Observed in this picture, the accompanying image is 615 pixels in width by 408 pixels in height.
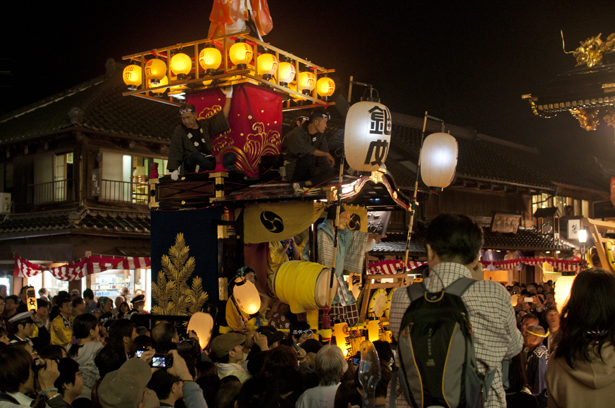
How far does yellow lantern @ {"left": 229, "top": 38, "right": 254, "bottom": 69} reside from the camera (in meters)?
11.1

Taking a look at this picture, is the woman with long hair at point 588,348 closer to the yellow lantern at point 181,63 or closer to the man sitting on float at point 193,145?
the man sitting on float at point 193,145

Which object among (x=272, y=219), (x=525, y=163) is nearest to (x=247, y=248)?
(x=272, y=219)

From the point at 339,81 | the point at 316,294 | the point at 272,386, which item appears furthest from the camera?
the point at 339,81

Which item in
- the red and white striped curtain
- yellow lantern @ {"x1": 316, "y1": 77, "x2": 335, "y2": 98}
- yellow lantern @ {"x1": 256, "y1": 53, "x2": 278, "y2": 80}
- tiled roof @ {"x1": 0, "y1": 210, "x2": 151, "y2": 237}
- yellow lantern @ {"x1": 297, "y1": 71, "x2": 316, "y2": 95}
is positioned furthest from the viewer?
tiled roof @ {"x1": 0, "y1": 210, "x2": 151, "y2": 237}

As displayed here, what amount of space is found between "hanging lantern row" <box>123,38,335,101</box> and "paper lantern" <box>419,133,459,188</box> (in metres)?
3.13

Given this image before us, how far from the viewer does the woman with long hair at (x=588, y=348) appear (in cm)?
324

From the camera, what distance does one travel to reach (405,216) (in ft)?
85.0

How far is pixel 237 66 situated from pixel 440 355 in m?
9.24

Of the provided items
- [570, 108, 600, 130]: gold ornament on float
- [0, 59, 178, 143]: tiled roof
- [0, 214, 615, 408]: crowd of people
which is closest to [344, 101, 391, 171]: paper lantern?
[0, 214, 615, 408]: crowd of people

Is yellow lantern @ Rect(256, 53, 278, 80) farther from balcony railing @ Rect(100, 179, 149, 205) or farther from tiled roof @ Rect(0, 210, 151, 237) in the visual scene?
tiled roof @ Rect(0, 210, 151, 237)

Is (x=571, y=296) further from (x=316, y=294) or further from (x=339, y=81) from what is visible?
(x=339, y=81)

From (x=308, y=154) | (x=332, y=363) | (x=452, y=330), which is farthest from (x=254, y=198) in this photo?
(x=452, y=330)

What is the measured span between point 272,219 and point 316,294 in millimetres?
1999

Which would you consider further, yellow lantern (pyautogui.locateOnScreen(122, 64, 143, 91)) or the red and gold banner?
yellow lantern (pyautogui.locateOnScreen(122, 64, 143, 91))
